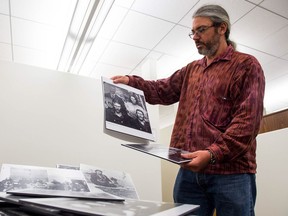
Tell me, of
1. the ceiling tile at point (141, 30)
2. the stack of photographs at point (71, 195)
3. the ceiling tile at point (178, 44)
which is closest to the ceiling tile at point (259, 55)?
the ceiling tile at point (178, 44)

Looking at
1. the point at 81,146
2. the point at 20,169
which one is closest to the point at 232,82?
the point at 20,169

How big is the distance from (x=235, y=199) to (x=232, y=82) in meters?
0.36

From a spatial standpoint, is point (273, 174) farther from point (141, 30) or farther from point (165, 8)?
point (141, 30)

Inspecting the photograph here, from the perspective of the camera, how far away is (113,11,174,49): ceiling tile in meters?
2.69

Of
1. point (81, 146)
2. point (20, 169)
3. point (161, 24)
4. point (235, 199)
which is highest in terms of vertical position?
point (161, 24)

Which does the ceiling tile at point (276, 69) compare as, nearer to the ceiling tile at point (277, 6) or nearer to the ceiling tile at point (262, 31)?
the ceiling tile at point (262, 31)

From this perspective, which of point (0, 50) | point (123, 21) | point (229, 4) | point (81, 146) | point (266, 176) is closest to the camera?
point (81, 146)

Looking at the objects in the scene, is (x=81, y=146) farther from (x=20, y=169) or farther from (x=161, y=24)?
(x=161, y=24)

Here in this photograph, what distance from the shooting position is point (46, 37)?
3021mm

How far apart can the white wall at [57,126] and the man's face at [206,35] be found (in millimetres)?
655

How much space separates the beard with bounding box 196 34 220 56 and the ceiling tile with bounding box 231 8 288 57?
1.98m

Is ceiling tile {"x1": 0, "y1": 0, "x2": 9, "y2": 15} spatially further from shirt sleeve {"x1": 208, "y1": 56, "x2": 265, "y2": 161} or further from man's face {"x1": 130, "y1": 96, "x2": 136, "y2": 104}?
shirt sleeve {"x1": 208, "y1": 56, "x2": 265, "y2": 161}

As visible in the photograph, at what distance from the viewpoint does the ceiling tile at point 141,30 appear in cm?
269

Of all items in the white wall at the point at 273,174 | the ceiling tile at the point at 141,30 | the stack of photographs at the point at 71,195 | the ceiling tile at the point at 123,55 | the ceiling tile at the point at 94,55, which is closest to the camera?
the stack of photographs at the point at 71,195
